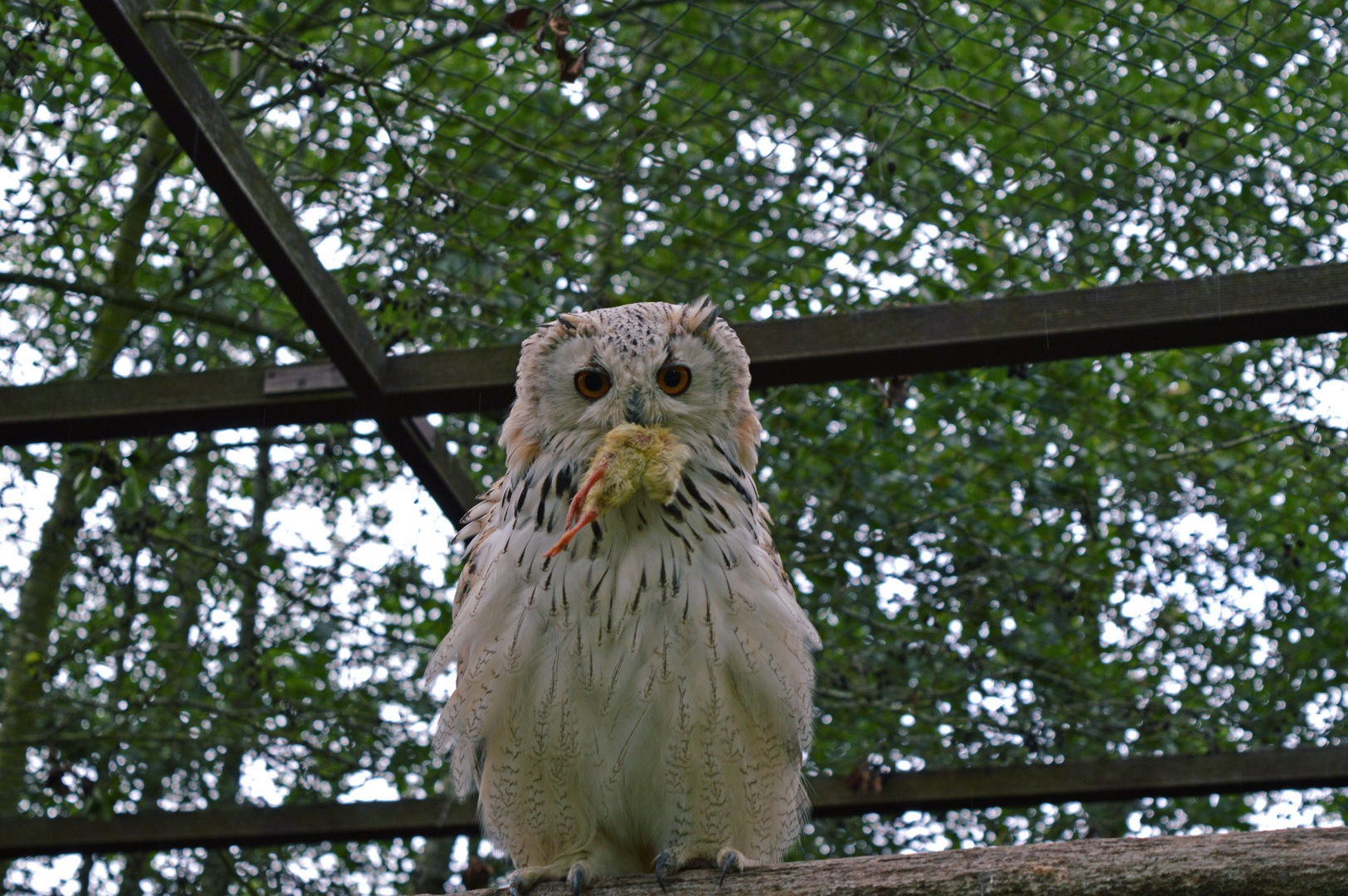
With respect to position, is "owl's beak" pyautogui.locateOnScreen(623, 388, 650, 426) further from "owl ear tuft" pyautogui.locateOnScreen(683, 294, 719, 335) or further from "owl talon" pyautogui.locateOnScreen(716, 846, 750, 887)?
"owl talon" pyautogui.locateOnScreen(716, 846, 750, 887)

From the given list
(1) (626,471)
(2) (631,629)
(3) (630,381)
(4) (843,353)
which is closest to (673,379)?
(3) (630,381)

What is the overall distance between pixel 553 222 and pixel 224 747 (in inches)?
103

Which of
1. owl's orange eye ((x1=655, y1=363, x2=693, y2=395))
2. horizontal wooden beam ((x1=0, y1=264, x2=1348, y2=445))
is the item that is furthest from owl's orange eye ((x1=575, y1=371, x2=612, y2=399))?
horizontal wooden beam ((x1=0, y1=264, x2=1348, y2=445))

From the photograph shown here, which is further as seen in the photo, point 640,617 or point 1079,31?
point 1079,31

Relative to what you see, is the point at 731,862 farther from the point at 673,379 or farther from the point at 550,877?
the point at 673,379

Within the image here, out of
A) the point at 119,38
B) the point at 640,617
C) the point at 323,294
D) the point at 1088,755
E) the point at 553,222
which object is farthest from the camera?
the point at 1088,755

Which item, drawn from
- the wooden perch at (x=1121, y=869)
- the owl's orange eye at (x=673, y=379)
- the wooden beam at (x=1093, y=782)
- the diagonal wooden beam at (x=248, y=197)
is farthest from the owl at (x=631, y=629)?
the wooden beam at (x=1093, y=782)

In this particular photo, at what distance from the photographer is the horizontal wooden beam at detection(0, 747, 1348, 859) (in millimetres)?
3812

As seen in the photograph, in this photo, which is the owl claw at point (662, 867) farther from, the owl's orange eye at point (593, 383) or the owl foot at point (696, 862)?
the owl's orange eye at point (593, 383)

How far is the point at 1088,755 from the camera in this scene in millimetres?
4594

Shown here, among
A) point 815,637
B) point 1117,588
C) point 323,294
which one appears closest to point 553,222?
point 323,294

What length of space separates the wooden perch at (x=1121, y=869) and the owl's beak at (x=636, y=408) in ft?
2.79

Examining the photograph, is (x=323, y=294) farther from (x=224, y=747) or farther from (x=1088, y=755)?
(x=1088, y=755)

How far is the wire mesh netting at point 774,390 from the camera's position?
309 centimetres
